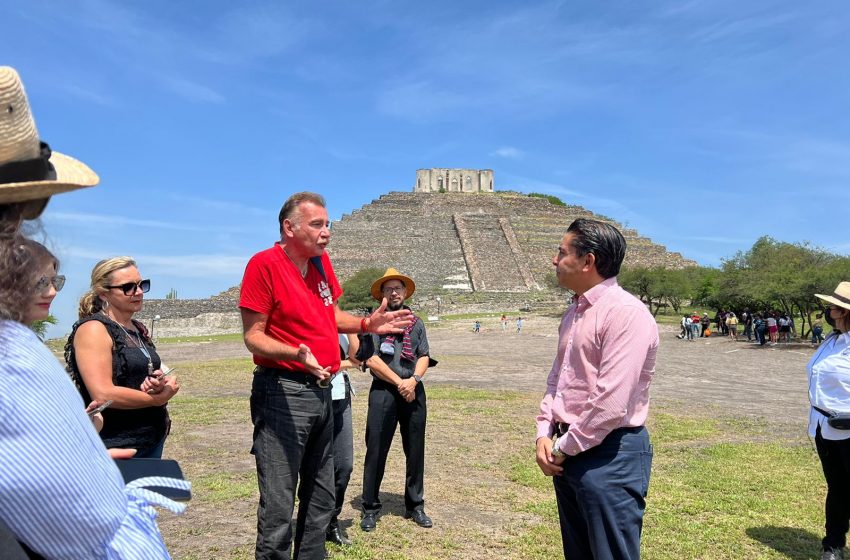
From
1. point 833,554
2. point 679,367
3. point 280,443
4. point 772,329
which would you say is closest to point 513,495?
point 833,554

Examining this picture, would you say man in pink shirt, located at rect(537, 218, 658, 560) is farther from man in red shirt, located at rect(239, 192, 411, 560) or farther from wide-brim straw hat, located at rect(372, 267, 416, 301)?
wide-brim straw hat, located at rect(372, 267, 416, 301)

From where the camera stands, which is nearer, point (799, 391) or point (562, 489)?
point (562, 489)

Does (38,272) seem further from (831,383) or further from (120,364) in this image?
(831,383)

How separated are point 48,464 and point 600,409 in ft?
7.07

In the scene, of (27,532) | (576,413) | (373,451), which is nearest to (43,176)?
(27,532)

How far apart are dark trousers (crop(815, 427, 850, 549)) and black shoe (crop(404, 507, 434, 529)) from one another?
2785mm

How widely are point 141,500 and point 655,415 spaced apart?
1001 centimetres

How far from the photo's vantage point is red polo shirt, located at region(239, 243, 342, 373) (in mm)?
3654

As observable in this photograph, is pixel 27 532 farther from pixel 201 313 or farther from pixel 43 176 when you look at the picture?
pixel 201 313

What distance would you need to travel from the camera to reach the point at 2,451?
1.36 metres

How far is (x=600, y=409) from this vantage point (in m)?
2.90

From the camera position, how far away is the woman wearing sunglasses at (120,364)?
3.45m

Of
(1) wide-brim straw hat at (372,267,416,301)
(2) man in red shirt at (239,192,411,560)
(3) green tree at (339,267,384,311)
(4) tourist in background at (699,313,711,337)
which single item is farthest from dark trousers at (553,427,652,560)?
(3) green tree at (339,267,384,311)

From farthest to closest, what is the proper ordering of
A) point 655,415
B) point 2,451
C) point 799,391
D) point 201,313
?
point 201,313, point 799,391, point 655,415, point 2,451
